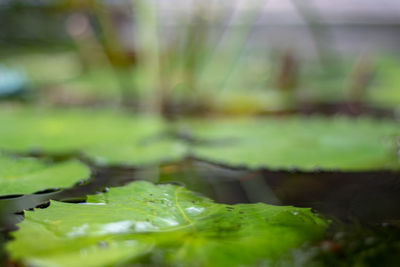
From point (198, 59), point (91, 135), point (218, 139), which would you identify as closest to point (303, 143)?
point (218, 139)

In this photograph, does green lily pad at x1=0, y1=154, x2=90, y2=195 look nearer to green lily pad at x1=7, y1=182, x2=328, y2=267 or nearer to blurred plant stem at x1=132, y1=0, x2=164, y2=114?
green lily pad at x1=7, y1=182, x2=328, y2=267

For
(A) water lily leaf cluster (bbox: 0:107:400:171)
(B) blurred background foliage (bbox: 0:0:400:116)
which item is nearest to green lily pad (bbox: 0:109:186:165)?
(A) water lily leaf cluster (bbox: 0:107:400:171)

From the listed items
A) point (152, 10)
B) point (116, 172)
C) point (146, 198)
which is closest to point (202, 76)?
point (152, 10)

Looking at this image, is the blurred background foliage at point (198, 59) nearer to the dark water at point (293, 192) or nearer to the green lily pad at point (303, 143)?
the green lily pad at point (303, 143)

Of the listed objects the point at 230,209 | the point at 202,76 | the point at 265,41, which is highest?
the point at 265,41

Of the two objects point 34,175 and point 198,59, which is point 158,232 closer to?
point 34,175

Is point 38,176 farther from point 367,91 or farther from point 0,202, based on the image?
point 367,91
